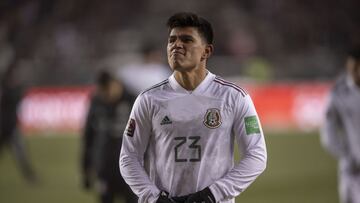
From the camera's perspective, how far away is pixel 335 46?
19797 mm

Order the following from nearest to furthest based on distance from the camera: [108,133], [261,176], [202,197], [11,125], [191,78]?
[202,197] < [191,78] < [108,133] < [261,176] < [11,125]

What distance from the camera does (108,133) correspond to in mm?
8086

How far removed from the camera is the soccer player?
255 inches

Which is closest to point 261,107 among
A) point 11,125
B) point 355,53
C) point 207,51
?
point 11,125

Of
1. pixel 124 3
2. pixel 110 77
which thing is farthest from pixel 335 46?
pixel 110 77

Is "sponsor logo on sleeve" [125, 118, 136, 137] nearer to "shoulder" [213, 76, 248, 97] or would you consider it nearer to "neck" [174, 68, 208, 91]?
"neck" [174, 68, 208, 91]

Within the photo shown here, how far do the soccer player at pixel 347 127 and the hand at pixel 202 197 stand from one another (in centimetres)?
284

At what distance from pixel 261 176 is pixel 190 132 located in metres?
10.0

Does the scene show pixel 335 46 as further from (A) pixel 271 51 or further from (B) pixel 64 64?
(B) pixel 64 64

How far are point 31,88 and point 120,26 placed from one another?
374 cm

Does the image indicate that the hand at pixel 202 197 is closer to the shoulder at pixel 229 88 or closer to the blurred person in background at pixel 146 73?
the shoulder at pixel 229 88

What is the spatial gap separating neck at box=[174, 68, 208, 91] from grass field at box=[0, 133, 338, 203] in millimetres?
7019

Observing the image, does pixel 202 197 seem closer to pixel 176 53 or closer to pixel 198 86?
pixel 198 86

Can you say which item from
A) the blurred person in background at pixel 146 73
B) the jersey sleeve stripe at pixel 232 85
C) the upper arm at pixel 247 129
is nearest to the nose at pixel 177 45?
the jersey sleeve stripe at pixel 232 85
